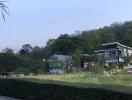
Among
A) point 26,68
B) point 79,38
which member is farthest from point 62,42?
point 26,68

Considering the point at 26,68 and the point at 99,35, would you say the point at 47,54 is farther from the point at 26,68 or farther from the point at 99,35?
the point at 26,68

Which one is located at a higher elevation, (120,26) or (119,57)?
(120,26)

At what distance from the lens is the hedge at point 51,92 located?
41.7ft

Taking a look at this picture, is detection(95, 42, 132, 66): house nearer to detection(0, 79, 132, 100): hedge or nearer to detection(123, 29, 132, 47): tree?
detection(123, 29, 132, 47): tree

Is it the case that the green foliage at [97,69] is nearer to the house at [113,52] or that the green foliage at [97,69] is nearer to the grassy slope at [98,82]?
the grassy slope at [98,82]

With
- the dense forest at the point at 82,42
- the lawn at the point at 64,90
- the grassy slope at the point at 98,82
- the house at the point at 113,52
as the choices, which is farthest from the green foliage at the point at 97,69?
the dense forest at the point at 82,42

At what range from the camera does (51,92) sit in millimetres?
17359

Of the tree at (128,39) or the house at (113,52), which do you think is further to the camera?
the tree at (128,39)

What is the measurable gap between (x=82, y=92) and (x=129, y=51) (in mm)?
80298

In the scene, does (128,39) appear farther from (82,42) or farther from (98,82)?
(98,82)

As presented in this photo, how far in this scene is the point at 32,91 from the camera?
19.6 meters

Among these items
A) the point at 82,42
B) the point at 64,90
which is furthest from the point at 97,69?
the point at 82,42

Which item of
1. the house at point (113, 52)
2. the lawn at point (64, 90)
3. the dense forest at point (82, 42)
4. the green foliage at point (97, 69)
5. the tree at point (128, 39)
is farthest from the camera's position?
the dense forest at point (82, 42)

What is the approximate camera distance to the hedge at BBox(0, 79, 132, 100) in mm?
12703
